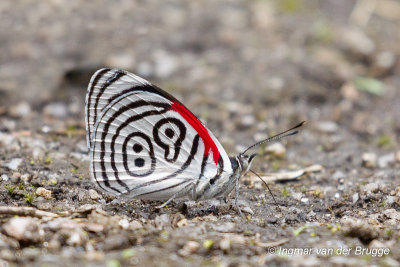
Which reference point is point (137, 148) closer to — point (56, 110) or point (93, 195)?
point (93, 195)

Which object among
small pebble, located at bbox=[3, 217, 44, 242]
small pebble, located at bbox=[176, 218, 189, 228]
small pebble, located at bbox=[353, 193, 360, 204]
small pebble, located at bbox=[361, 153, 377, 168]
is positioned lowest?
small pebble, located at bbox=[3, 217, 44, 242]

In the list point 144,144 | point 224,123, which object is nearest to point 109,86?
point 144,144

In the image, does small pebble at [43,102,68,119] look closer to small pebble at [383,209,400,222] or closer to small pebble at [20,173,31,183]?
small pebble at [20,173,31,183]

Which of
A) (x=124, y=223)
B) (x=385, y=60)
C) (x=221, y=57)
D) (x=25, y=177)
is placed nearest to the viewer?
(x=124, y=223)

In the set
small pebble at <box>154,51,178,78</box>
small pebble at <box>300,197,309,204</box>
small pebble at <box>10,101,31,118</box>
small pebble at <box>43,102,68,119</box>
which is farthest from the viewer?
small pebble at <box>154,51,178,78</box>

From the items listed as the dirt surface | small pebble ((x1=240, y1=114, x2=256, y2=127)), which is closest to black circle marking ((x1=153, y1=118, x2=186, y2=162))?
Result: the dirt surface

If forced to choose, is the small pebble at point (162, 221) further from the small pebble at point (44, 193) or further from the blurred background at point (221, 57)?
the blurred background at point (221, 57)
